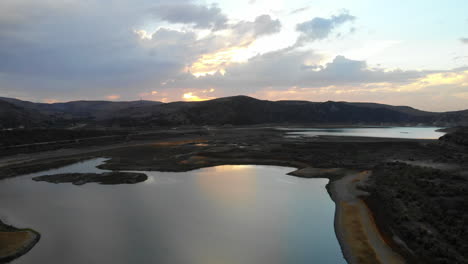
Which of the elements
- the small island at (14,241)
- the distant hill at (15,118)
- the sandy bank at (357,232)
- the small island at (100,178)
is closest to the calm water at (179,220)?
the small island at (14,241)

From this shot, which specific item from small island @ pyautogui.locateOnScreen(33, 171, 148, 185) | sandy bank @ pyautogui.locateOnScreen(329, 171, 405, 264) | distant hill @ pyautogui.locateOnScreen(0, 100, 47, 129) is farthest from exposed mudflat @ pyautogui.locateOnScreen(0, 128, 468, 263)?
distant hill @ pyautogui.locateOnScreen(0, 100, 47, 129)

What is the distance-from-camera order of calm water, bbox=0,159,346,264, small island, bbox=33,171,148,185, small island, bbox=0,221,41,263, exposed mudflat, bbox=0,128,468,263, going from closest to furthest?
small island, bbox=0,221,41,263 → calm water, bbox=0,159,346,264 → exposed mudflat, bbox=0,128,468,263 → small island, bbox=33,171,148,185

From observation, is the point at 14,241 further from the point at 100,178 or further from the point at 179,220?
the point at 100,178

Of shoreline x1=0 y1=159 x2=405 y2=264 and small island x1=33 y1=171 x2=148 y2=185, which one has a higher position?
small island x1=33 y1=171 x2=148 y2=185

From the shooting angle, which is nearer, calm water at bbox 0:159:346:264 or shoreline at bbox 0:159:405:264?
shoreline at bbox 0:159:405:264

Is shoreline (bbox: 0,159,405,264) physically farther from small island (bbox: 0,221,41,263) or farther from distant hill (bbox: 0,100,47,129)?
distant hill (bbox: 0,100,47,129)

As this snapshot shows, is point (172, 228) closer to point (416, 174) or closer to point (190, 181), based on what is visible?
point (190, 181)

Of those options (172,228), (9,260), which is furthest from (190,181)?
(9,260)

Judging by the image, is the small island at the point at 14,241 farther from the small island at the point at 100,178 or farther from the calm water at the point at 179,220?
the small island at the point at 100,178
